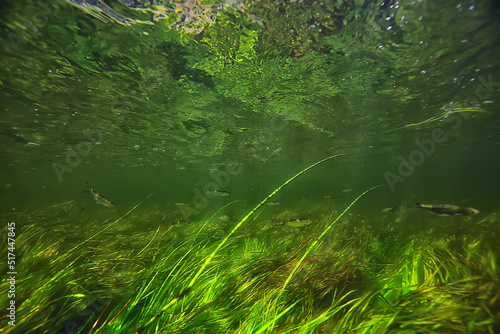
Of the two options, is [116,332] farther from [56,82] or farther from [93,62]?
[56,82]

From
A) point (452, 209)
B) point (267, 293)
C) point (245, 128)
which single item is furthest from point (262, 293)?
point (245, 128)

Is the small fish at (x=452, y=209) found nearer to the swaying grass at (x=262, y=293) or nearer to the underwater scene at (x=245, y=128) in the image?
the underwater scene at (x=245, y=128)

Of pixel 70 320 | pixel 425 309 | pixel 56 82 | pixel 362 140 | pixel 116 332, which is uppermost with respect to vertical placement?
pixel 56 82

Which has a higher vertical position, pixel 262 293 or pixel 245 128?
pixel 245 128

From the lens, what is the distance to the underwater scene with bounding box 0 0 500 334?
261cm

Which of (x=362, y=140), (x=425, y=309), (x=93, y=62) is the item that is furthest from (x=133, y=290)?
(x=362, y=140)

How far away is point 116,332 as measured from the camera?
249 cm

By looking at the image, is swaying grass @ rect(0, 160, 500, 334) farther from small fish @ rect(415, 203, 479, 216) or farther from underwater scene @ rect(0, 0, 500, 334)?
small fish @ rect(415, 203, 479, 216)

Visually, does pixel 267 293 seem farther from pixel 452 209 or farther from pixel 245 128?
pixel 245 128

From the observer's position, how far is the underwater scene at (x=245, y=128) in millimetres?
2607

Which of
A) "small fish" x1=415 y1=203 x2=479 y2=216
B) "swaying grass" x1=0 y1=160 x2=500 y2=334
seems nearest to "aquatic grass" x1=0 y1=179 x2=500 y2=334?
"swaying grass" x1=0 y1=160 x2=500 y2=334

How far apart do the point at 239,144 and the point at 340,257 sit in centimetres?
1670

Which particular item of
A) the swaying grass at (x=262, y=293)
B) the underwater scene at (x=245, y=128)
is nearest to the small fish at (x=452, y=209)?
the underwater scene at (x=245, y=128)

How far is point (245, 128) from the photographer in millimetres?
16031
